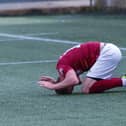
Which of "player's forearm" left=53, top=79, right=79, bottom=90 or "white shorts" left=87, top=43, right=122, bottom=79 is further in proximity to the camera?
"white shorts" left=87, top=43, right=122, bottom=79

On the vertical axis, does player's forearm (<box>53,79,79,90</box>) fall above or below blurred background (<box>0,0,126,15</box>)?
above

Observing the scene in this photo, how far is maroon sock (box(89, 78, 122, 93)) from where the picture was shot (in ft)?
28.7

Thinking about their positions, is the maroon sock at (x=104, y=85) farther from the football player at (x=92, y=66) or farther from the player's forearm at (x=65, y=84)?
the player's forearm at (x=65, y=84)

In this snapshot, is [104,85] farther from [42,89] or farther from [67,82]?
[42,89]

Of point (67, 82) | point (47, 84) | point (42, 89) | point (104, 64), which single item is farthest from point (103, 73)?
point (42, 89)

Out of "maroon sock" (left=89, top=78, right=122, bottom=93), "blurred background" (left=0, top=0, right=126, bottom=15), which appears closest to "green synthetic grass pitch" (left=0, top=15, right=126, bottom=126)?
"maroon sock" (left=89, top=78, right=122, bottom=93)

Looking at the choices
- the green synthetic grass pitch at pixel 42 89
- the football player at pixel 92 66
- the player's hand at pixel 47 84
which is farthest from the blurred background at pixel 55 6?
the player's hand at pixel 47 84

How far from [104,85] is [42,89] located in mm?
935

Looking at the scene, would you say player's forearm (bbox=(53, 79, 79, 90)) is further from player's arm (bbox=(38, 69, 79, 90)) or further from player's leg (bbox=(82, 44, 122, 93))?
player's leg (bbox=(82, 44, 122, 93))

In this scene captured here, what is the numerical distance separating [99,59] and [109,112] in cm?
142

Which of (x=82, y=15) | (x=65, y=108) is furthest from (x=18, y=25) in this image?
(x=65, y=108)

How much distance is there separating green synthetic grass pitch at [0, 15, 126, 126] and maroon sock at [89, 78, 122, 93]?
9cm

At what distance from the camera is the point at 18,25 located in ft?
72.9

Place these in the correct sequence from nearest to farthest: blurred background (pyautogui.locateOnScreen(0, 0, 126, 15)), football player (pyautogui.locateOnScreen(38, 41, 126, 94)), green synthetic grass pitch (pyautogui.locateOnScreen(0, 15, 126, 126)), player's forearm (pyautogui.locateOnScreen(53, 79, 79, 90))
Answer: green synthetic grass pitch (pyautogui.locateOnScreen(0, 15, 126, 126)), player's forearm (pyautogui.locateOnScreen(53, 79, 79, 90)), football player (pyautogui.locateOnScreen(38, 41, 126, 94)), blurred background (pyautogui.locateOnScreen(0, 0, 126, 15))
